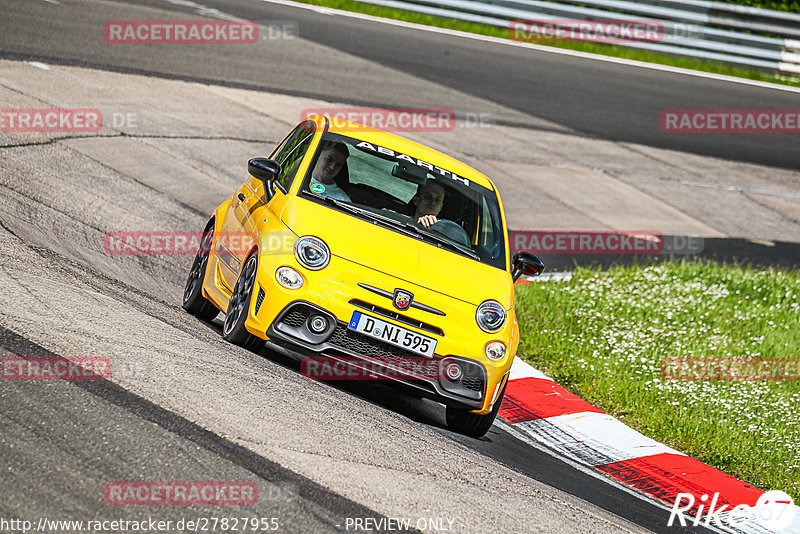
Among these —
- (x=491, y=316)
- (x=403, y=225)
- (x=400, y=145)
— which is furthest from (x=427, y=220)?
(x=491, y=316)

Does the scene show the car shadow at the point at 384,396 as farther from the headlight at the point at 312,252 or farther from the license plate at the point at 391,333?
the headlight at the point at 312,252

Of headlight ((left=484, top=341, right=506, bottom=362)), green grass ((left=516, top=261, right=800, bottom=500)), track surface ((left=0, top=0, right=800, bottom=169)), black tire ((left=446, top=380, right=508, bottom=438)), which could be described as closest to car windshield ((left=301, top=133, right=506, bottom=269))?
headlight ((left=484, top=341, right=506, bottom=362))

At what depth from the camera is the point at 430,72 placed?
1862 cm

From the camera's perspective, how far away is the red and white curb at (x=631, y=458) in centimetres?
634

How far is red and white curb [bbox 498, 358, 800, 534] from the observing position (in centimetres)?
634

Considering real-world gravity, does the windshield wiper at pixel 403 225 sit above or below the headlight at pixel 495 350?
above

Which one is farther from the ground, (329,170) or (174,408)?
(329,170)

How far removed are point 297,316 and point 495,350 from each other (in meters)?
1.29

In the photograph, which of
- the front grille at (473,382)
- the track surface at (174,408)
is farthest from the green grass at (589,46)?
the front grille at (473,382)

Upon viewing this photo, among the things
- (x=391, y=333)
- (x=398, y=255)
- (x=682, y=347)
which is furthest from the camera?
(x=682, y=347)

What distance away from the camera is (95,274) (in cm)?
688

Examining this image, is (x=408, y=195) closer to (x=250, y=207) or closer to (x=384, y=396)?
(x=250, y=207)

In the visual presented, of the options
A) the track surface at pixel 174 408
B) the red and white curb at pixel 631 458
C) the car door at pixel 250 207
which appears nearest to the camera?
the track surface at pixel 174 408

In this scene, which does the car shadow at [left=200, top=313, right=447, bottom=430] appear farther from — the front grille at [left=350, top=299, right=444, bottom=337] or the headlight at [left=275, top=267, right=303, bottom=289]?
the headlight at [left=275, top=267, right=303, bottom=289]
